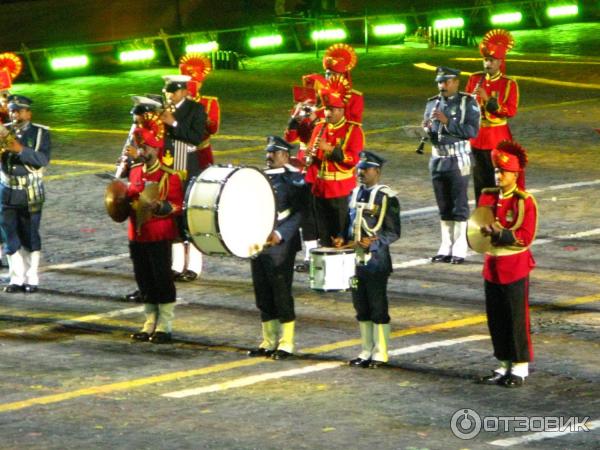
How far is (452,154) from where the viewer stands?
1914 cm

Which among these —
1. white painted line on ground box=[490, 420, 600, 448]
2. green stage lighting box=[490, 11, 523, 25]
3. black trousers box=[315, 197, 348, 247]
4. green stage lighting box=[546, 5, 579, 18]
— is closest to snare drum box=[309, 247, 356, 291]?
white painted line on ground box=[490, 420, 600, 448]

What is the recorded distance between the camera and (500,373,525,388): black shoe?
1365 cm

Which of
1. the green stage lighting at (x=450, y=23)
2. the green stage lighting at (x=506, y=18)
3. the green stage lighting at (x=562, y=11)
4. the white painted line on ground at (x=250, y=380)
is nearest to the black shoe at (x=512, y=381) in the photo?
the white painted line on ground at (x=250, y=380)

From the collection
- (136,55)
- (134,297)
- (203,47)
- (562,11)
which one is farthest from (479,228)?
(562,11)

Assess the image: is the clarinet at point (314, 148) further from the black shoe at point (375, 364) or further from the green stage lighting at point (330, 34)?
the green stage lighting at point (330, 34)

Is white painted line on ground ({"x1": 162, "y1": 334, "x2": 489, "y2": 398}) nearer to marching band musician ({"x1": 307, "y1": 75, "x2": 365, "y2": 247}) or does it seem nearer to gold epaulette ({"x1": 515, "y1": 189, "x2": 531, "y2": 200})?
gold epaulette ({"x1": 515, "y1": 189, "x2": 531, "y2": 200})

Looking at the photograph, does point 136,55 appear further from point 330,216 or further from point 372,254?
point 372,254

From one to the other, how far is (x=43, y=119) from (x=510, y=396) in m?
18.8

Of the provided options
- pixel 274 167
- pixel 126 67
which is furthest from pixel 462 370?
pixel 126 67

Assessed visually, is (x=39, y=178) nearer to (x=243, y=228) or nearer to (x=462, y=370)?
(x=243, y=228)

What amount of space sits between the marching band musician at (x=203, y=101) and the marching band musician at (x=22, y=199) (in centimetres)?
180

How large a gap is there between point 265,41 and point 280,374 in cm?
2642

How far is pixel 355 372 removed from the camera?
14227mm

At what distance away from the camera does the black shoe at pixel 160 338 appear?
15.6m
